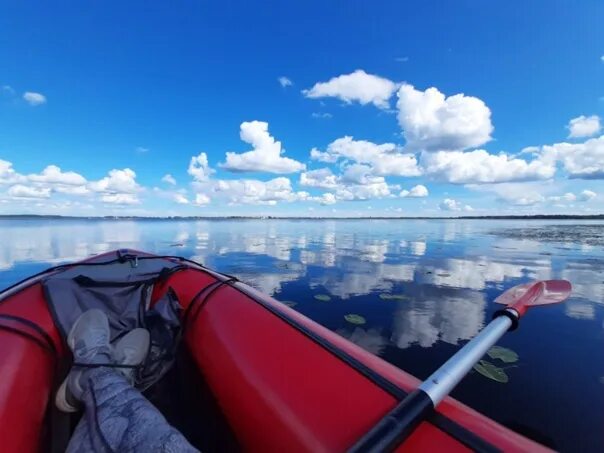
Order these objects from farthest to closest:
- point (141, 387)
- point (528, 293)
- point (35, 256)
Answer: point (35, 256), point (528, 293), point (141, 387)

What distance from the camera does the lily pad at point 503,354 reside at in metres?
4.13

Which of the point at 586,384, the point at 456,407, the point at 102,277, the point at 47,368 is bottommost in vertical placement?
the point at 586,384

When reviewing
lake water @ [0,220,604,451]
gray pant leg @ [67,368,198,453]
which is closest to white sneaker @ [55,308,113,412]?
gray pant leg @ [67,368,198,453]

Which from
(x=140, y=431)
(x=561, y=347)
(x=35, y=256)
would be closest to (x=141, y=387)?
(x=140, y=431)

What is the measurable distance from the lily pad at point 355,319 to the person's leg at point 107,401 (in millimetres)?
3702

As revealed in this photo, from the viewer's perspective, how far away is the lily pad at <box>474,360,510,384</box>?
12.0 ft

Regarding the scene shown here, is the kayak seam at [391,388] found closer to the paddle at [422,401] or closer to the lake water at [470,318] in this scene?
the paddle at [422,401]

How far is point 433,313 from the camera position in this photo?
598 cm

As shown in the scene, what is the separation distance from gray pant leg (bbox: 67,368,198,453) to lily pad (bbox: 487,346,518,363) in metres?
4.36

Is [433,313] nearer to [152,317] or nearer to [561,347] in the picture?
[561,347]

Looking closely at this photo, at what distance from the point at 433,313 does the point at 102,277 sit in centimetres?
569

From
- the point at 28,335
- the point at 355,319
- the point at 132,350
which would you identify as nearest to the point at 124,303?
the point at 132,350

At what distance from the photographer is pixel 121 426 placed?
1.56m

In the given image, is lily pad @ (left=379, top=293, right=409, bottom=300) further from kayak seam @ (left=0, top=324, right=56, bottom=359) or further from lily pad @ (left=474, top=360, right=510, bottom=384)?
kayak seam @ (left=0, top=324, right=56, bottom=359)
